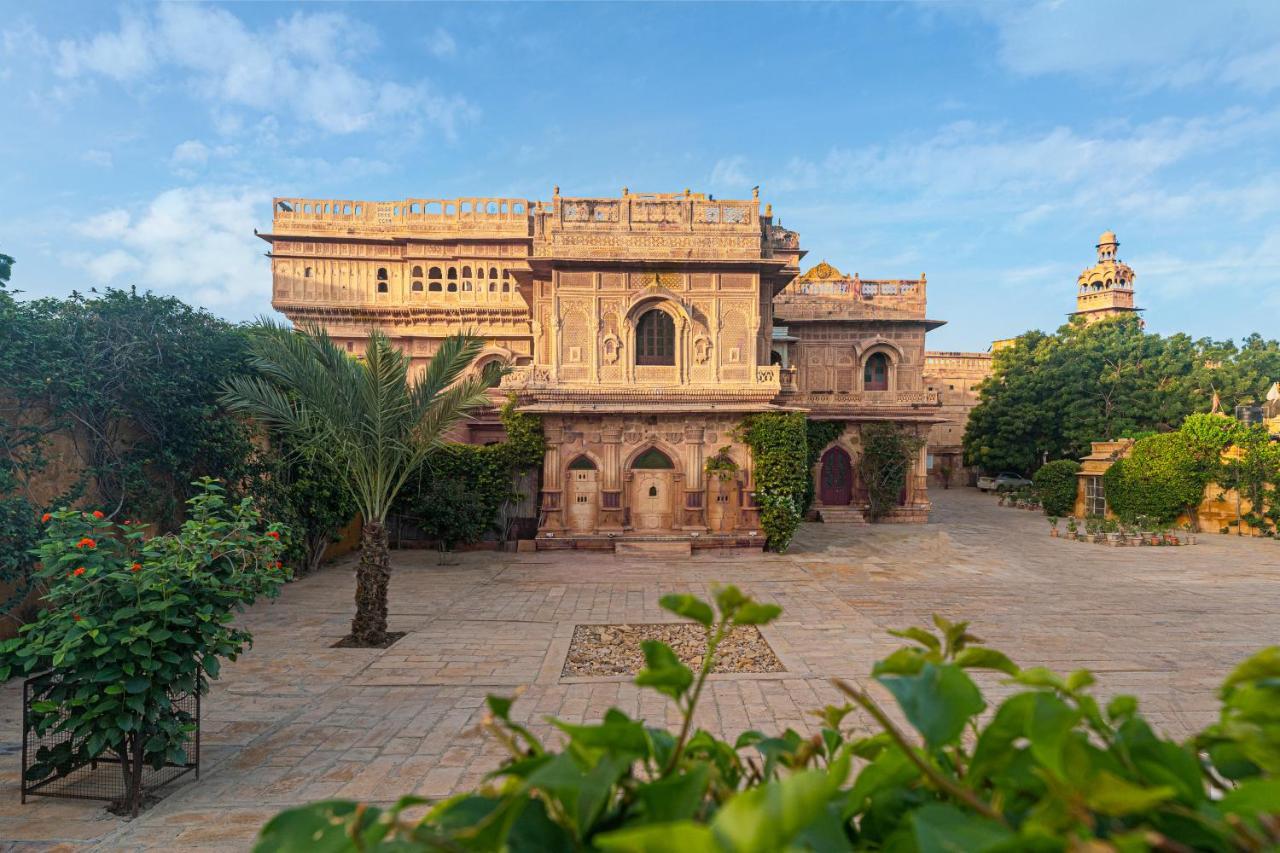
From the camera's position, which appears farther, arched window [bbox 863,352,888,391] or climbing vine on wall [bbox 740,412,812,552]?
arched window [bbox 863,352,888,391]

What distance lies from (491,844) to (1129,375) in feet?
115

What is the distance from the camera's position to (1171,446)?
64.6ft

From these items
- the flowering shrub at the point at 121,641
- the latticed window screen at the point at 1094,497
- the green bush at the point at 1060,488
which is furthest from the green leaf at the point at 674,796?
the green bush at the point at 1060,488

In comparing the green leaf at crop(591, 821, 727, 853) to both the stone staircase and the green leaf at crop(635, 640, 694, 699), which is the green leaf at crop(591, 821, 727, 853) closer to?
the green leaf at crop(635, 640, 694, 699)

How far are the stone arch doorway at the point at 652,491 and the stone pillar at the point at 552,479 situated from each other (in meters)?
1.78

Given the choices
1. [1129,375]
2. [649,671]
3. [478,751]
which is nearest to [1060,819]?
[649,671]

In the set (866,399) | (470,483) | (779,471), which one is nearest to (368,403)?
(470,483)

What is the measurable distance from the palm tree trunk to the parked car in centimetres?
3193

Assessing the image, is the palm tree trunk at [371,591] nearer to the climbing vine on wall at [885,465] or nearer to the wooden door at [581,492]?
the wooden door at [581,492]

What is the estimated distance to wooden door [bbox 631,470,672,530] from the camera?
15.1 m

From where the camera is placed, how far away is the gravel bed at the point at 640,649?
7000mm

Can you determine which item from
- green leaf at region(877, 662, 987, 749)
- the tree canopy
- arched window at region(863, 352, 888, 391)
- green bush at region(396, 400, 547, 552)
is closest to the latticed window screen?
the tree canopy

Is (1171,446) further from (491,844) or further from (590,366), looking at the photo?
(491,844)

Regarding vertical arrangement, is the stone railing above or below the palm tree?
above
